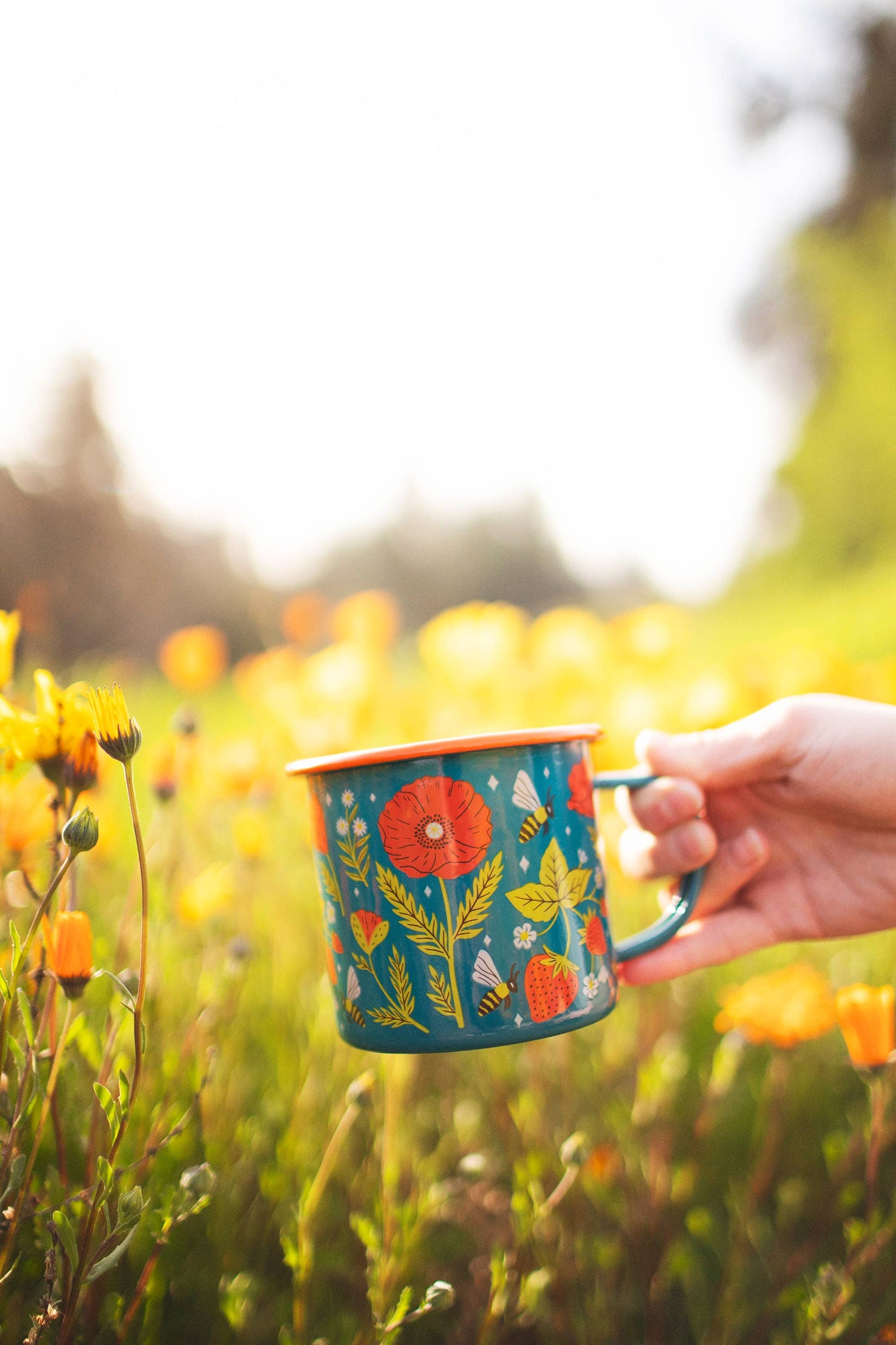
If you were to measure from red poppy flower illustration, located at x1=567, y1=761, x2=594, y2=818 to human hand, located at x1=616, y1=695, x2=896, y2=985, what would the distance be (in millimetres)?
151

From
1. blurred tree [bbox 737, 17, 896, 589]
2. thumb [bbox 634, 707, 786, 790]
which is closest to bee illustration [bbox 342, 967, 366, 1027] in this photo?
thumb [bbox 634, 707, 786, 790]

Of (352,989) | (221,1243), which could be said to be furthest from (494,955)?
(221,1243)

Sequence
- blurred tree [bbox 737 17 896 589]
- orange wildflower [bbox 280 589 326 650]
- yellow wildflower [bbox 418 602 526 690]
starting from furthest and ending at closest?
1. blurred tree [bbox 737 17 896 589]
2. orange wildflower [bbox 280 589 326 650]
3. yellow wildflower [bbox 418 602 526 690]

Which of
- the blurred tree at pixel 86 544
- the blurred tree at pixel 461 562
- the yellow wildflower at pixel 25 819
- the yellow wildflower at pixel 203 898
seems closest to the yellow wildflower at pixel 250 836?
the yellow wildflower at pixel 203 898

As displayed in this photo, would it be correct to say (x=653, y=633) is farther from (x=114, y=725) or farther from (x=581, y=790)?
(x=114, y=725)

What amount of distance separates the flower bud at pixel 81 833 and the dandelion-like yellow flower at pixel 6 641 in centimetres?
15

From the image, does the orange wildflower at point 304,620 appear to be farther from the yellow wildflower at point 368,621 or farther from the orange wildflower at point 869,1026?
the orange wildflower at point 869,1026

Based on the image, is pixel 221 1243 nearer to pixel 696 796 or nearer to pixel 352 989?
pixel 352 989

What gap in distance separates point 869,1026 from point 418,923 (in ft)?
1.33

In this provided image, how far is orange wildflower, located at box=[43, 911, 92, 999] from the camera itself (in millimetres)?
487

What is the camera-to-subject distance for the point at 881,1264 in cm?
89

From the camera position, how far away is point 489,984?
571 mm

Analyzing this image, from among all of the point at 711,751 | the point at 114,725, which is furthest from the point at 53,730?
the point at 711,751

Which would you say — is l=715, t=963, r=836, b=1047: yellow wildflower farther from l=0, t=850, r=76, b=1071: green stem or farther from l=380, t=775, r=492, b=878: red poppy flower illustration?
l=0, t=850, r=76, b=1071: green stem
